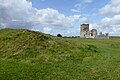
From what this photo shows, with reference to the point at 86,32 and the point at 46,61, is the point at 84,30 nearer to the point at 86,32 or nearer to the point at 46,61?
the point at 86,32

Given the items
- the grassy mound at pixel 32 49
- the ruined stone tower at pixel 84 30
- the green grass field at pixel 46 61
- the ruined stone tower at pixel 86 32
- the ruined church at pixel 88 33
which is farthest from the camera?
the ruined stone tower at pixel 84 30

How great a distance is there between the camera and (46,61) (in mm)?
18469

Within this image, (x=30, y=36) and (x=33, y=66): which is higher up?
(x=30, y=36)

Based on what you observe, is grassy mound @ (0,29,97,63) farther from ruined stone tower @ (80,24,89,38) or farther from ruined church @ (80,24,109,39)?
ruined stone tower @ (80,24,89,38)

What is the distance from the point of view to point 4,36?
25156mm

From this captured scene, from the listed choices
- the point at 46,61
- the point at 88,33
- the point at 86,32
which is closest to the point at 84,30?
the point at 86,32

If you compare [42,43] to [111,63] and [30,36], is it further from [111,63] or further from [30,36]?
[111,63]

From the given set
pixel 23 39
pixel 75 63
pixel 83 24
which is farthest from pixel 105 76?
pixel 83 24

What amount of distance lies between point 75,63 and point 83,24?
92629mm

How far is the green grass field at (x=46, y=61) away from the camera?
13812mm

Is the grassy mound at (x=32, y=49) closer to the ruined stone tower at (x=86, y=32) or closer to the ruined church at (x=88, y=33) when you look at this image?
the ruined church at (x=88, y=33)

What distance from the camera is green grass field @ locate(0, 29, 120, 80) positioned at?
13.8 m

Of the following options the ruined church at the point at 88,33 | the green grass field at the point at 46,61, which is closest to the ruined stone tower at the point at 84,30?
the ruined church at the point at 88,33

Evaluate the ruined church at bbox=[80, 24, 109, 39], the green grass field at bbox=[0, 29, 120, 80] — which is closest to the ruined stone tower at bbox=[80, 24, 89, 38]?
the ruined church at bbox=[80, 24, 109, 39]
